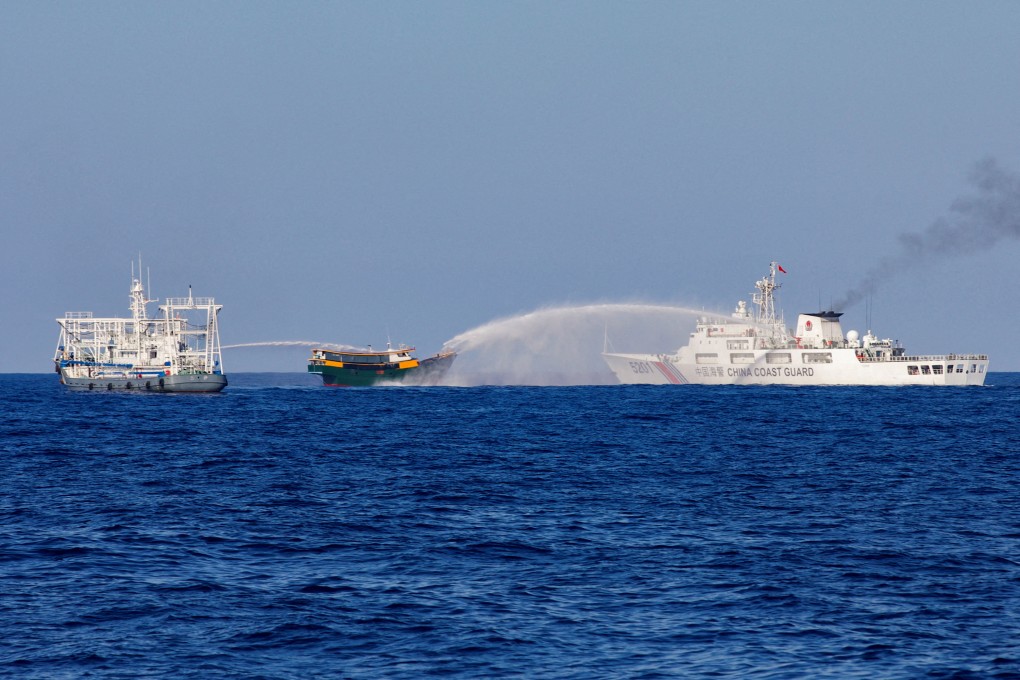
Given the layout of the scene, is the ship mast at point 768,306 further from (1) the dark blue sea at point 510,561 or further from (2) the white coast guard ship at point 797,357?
(1) the dark blue sea at point 510,561

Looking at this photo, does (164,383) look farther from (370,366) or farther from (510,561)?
(510,561)

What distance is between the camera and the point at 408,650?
55.1 ft

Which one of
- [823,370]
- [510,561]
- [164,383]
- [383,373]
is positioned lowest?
[510,561]

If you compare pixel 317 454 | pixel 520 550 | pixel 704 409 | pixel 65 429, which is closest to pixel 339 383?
pixel 704 409

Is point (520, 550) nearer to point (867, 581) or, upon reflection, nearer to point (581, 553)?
point (581, 553)

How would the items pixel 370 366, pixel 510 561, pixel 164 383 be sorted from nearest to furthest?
pixel 510 561, pixel 164 383, pixel 370 366

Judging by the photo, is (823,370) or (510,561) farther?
(823,370)

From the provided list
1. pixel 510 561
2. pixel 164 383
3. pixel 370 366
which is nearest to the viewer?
pixel 510 561

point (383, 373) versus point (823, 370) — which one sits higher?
point (383, 373)

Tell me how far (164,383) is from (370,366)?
94.6ft

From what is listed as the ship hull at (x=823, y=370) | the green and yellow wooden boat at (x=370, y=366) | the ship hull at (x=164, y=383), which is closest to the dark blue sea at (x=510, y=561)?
the ship hull at (x=164, y=383)

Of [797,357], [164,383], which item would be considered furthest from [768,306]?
[164,383]

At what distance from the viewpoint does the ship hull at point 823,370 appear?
422 feet

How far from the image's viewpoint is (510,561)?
23281 mm
